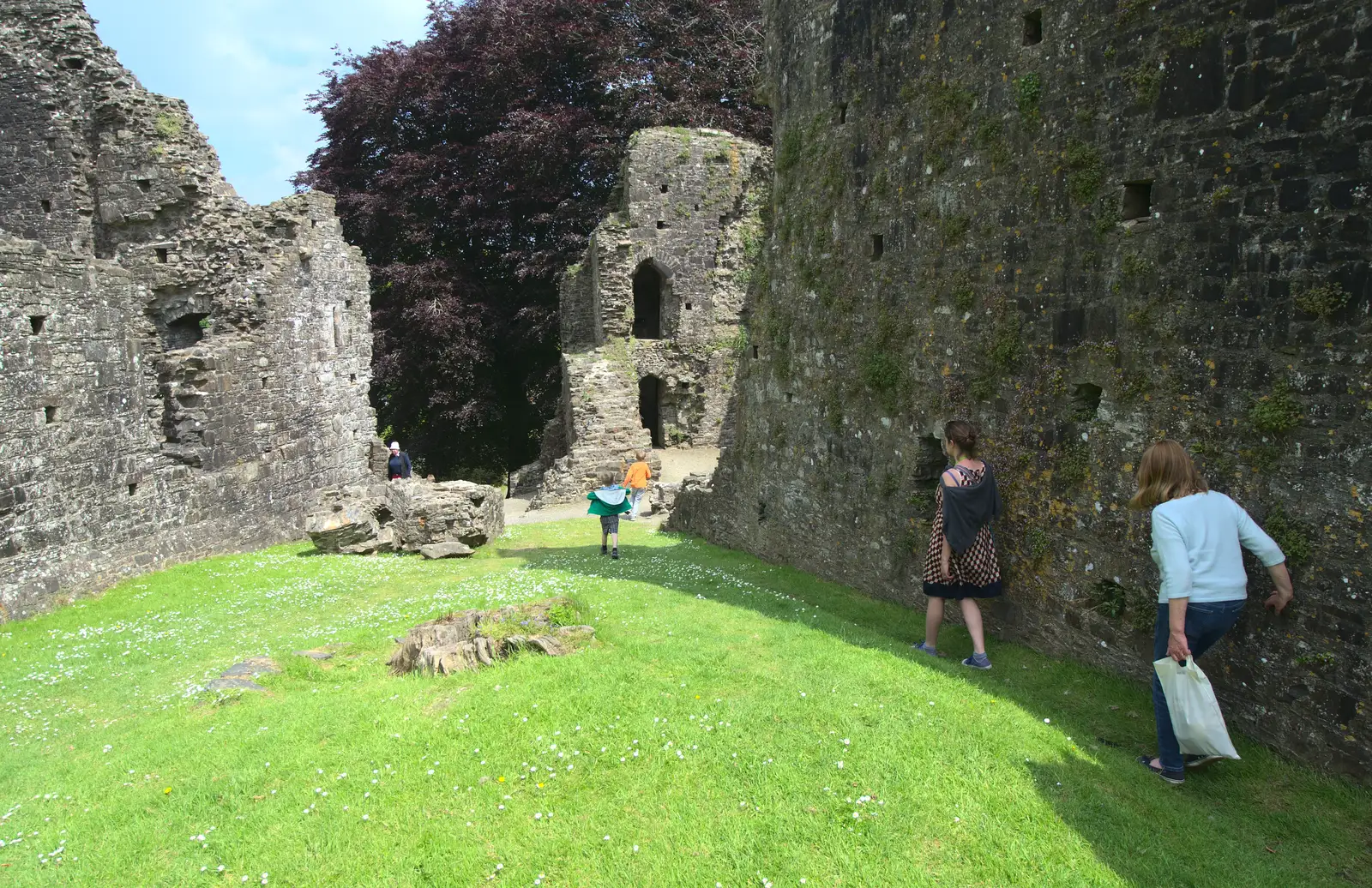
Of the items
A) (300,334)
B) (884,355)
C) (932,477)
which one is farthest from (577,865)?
(300,334)

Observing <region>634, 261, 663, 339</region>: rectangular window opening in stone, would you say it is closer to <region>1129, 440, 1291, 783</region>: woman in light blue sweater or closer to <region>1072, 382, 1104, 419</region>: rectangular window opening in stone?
<region>1072, 382, 1104, 419</region>: rectangular window opening in stone

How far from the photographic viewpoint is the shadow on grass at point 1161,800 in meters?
4.16

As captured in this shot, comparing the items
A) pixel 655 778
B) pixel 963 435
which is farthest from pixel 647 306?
pixel 655 778

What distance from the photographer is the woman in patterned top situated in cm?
703

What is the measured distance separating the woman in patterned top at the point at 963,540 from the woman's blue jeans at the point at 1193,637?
194cm

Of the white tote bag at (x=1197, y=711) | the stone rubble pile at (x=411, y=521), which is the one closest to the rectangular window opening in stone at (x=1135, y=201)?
the white tote bag at (x=1197, y=711)

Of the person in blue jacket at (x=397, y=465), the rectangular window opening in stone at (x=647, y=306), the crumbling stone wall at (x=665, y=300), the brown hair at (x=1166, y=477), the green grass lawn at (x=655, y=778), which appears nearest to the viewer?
the green grass lawn at (x=655, y=778)

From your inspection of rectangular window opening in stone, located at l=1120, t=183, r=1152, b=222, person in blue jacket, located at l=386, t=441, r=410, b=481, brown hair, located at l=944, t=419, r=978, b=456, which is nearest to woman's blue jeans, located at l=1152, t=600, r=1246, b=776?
brown hair, located at l=944, t=419, r=978, b=456

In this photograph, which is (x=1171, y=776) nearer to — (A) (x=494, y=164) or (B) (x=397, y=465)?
(B) (x=397, y=465)

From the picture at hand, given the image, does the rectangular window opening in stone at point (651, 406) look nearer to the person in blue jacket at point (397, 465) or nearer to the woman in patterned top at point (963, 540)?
the person in blue jacket at point (397, 465)

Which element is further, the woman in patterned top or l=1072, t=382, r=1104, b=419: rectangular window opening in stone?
the woman in patterned top

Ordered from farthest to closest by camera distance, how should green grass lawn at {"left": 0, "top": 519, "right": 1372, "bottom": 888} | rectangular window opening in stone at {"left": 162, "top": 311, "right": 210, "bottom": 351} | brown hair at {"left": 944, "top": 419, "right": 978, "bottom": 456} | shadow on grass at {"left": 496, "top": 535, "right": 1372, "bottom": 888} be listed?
rectangular window opening in stone at {"left": 162, "top": 311, "right": 210, "bottom": 351} < brown hair at {"left": 944, "top": 419, "right": 978, "bottom": 456} < green grass lawn at {"left": 0, "top": 519, "right": 1372, "bottom": 888} < shadow on grass at {"left": 496, "top": 535, "right": 1372, "bottom": 888}

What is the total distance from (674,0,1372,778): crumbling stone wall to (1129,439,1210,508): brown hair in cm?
60

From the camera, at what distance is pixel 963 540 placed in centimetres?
702
